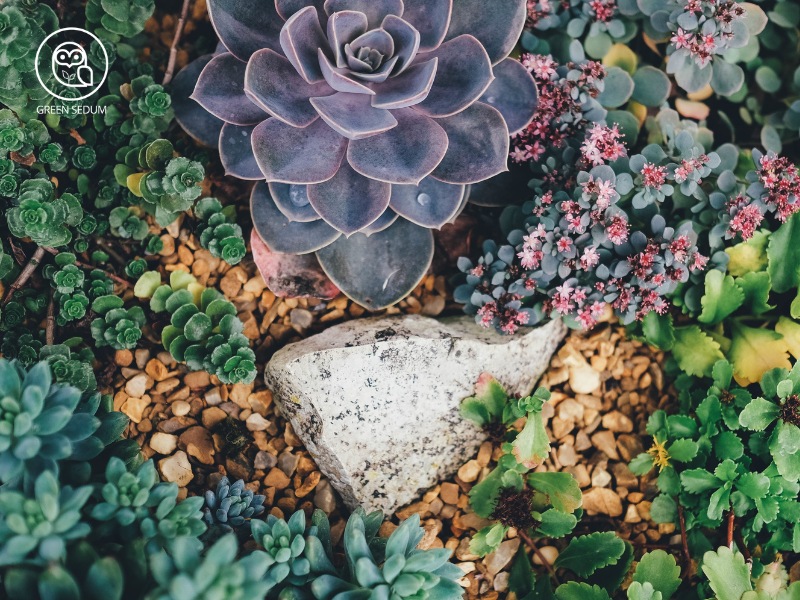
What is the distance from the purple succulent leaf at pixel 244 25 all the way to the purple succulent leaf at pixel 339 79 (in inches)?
8.3

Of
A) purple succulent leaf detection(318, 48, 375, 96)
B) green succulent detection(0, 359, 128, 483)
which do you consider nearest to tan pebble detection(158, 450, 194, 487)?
green succulent detection(0, 359, 128, 483)

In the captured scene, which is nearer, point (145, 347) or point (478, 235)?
point (145, 347)

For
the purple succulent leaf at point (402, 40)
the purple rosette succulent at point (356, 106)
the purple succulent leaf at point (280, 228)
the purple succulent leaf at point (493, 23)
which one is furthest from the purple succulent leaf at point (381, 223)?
the purple succulent leaf at point (493, 23)

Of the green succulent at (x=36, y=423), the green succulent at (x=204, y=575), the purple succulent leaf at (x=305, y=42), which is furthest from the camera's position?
the purple succulent leaf at (x=305, y=42)

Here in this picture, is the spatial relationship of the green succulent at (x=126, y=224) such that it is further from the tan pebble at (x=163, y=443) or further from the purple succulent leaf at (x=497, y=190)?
the purple succulent leaf at (x=497, y=190)

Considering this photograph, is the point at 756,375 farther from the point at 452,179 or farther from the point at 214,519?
the point at 214,519

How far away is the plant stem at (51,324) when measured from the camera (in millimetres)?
2025

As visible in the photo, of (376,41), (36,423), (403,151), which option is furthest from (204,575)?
(376,41)

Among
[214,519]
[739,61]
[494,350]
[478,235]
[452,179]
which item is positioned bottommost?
[214,519]

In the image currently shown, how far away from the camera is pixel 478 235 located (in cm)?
251

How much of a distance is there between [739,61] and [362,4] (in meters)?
1.62

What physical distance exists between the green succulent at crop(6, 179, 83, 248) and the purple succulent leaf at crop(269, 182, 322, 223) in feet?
1.98

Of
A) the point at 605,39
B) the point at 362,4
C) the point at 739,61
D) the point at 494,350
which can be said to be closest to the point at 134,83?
the point at 362,4

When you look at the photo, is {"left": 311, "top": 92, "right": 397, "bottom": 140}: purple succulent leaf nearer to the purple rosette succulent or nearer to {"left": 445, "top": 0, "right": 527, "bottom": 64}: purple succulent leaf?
the purple rosette succulent
